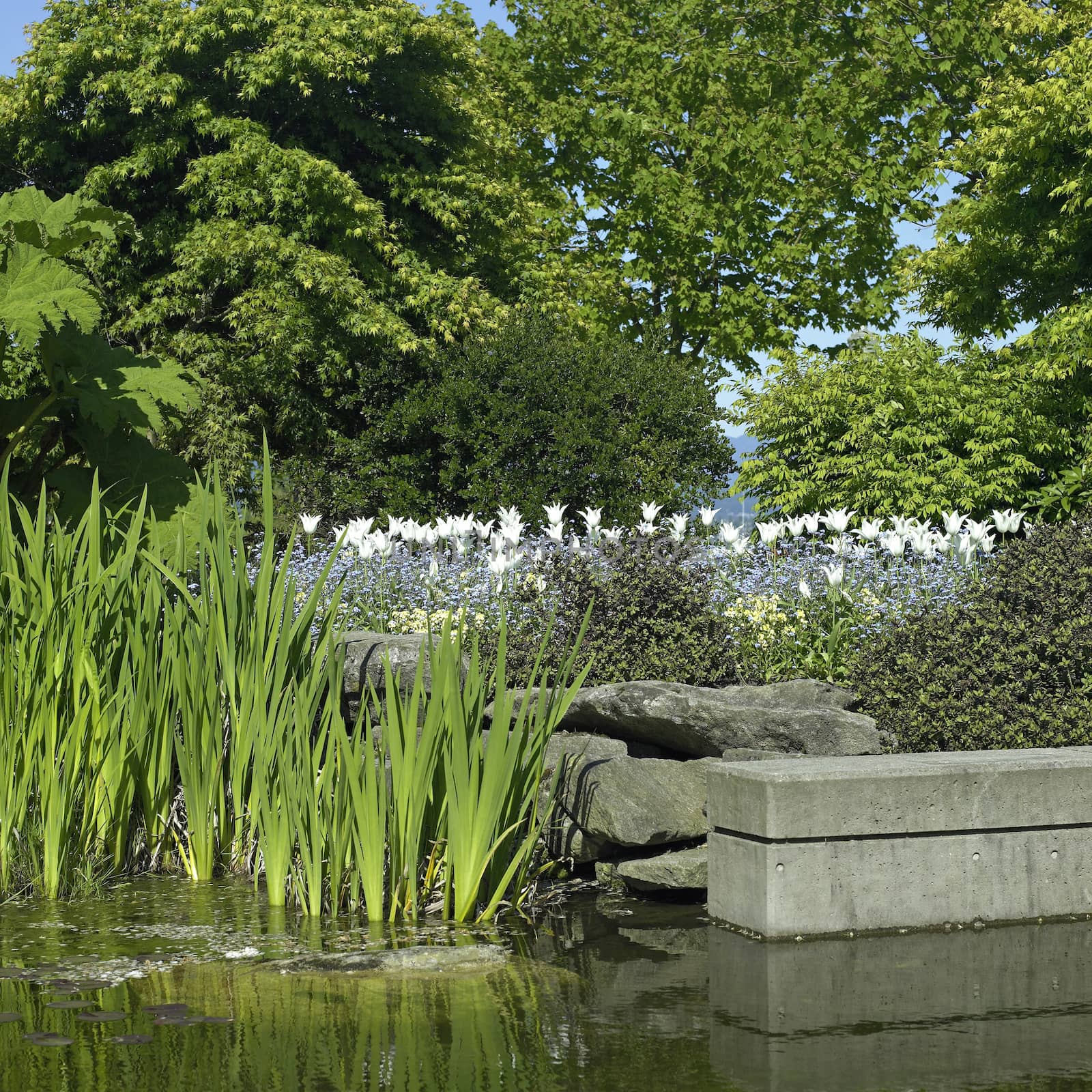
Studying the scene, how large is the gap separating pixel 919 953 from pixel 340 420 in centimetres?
1526

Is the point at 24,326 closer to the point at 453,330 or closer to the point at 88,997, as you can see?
the point at 88,997

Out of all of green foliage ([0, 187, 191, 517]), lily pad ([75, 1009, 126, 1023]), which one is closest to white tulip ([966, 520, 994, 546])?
green foliage ([0, 187, 191, 517])

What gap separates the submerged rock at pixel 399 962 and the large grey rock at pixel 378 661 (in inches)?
80.3

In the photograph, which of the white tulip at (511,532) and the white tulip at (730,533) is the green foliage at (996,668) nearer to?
the white tulip at (730,533)

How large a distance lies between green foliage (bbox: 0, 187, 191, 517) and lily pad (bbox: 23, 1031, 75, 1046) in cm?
340

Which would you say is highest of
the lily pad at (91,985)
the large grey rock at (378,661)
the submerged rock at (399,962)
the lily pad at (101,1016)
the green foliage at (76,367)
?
the green foliage at (76,367)

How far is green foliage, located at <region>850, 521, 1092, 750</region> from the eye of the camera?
5422 millimetres

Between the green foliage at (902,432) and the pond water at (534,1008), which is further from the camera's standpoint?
the green foliage at (902,432)

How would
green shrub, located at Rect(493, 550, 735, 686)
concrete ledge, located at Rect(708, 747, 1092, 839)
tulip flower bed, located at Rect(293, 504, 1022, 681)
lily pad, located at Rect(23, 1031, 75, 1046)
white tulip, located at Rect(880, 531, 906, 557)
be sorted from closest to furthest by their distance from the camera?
lily pad, located at Rect(23, 1031, 75, 1046) < concrete ledge, located at Rect(708, 747, 1092, 839) < green shrub, located at Rect(493, 550, 735, 686) < tulip flower bed, located at Rect(293, 504, 1022, 681) < white tulip, located at Rect(880, 531, 906, 557)

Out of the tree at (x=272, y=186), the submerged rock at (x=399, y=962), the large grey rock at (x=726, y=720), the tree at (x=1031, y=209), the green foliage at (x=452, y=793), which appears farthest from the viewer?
the tree at (x=272, y=186)

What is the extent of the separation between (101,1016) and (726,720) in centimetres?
283

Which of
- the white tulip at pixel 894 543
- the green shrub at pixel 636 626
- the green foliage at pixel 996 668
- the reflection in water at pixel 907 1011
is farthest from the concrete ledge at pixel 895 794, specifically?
the white tulip at pixel 894 543

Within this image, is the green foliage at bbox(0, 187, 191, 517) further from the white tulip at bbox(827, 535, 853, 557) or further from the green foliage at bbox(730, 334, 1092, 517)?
the green foliage at bbox(730, 334, 1092, 517)

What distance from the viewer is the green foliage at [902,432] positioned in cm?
1415
